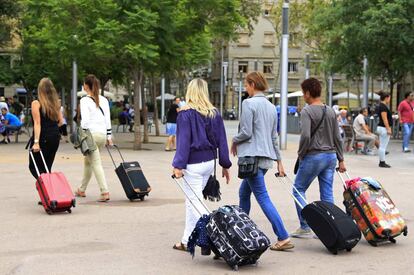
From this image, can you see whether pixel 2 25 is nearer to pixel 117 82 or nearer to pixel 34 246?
pixel 117 82

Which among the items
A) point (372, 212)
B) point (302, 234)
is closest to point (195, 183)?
point (302, 234)

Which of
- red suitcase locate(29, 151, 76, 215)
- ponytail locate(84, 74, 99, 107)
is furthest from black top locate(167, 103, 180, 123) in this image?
red suitcase locate(29, 151, 76, 215)

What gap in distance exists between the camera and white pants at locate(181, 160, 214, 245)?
21.9 ft

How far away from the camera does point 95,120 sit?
397 inches

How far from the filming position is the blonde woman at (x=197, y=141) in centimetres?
659

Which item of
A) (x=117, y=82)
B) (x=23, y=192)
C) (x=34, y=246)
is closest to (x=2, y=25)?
(x=117, y=82)

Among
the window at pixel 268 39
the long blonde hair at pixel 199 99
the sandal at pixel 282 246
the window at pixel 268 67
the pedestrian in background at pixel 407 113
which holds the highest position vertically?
the window at pixel 268 39

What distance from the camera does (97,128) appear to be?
10.1 m

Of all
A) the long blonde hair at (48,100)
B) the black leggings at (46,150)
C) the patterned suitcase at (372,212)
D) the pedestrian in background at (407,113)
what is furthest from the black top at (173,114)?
the patterned suitcase at (372,212)

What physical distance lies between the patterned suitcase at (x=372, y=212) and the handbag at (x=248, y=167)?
4.21 ft

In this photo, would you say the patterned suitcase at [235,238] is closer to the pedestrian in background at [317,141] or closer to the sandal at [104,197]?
the pedestrian in background at [317,141]

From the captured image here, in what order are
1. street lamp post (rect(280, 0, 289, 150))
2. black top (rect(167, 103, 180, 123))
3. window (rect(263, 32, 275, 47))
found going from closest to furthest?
black top (rect(167, 103, 180, 123)), street lamp post (rect(280, 0, 289, 150)), window (rect(263, 32, 275, 47))

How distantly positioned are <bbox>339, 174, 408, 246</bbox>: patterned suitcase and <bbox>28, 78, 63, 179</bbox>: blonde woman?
4367 millimetres

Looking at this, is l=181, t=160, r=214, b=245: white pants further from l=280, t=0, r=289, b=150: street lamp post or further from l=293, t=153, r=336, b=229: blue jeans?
l=280, t=0, r=289, b=150: street lamp post
